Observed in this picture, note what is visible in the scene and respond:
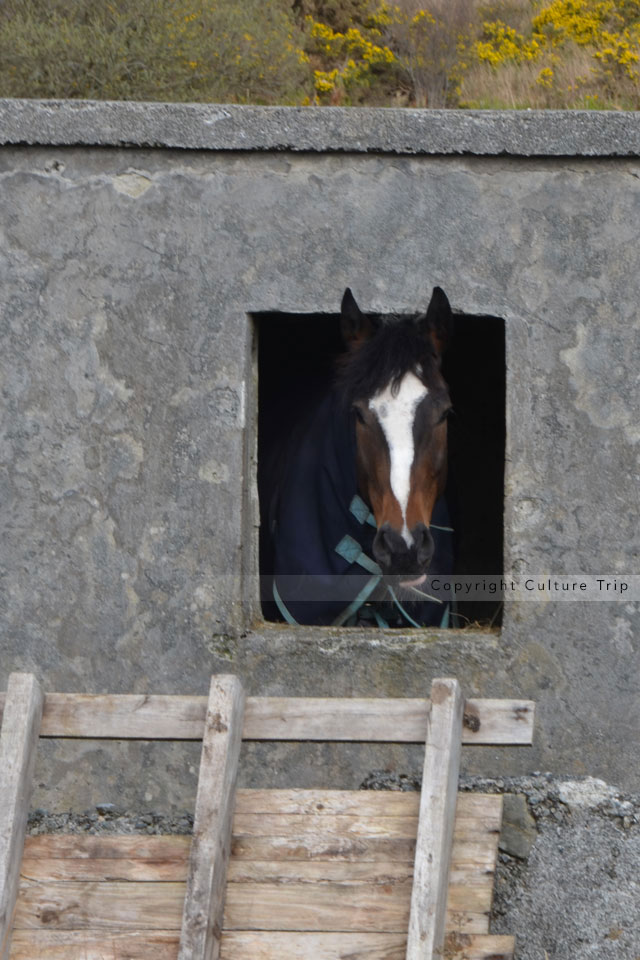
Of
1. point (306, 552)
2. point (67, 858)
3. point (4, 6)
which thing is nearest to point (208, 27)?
point (4, 6)

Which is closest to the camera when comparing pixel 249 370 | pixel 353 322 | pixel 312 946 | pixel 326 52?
pixel 312 946

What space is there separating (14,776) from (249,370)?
233 cm

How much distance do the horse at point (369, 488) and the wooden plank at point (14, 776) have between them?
186 cm

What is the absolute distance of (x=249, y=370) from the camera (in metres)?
→ 4.85

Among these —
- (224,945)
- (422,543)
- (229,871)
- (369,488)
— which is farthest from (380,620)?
(224,945)

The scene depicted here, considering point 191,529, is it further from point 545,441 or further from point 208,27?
point 208,27

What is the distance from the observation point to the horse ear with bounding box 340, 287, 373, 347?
15.6 feet

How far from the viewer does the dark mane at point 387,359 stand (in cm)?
485

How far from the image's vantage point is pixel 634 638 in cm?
465

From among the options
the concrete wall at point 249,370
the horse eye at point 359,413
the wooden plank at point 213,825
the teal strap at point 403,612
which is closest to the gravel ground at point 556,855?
the concrete wall at point 249,370

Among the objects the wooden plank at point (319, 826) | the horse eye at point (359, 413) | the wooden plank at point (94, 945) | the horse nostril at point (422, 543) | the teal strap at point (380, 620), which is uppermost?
the horse eye at point (359, 413)

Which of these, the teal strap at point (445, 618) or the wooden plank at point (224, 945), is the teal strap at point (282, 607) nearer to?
the teal strap at point (445, 618)

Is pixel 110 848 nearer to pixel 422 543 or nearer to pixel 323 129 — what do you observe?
pixel 422 543

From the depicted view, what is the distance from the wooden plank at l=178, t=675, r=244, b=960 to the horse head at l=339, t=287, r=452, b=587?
5.34ft
